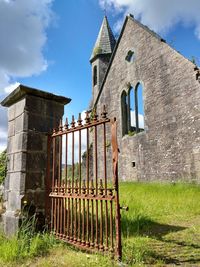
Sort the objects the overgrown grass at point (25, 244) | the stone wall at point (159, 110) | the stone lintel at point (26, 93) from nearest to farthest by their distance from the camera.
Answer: the overgrown grass at point (25, 244)
the stone lintel at point (26, 93)
the stone wall at point (159, 110)

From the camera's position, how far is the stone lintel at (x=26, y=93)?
443 cm

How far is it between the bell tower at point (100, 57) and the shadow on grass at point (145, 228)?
54.7 ft

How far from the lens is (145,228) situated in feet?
16.1

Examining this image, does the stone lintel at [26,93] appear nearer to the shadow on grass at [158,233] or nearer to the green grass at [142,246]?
the green grass at [142,246]

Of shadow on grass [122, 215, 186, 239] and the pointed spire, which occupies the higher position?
the pointed spire

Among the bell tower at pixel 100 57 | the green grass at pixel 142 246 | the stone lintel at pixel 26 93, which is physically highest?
the bell tower at pixel 100 57

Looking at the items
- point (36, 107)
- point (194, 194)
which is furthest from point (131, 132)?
point (36, 107)

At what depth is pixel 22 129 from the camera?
4332mm

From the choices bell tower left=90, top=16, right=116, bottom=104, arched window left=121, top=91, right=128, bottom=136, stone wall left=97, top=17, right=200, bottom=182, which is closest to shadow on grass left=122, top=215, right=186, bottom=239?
stone wall left=97, top=17, right=200, bottom=182

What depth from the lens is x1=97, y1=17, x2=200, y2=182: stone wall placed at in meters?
11.0

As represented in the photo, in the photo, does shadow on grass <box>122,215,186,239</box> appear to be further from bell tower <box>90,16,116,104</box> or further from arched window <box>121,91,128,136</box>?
bell tower <box>90,16,116,104</box>

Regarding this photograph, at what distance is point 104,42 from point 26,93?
1955cm

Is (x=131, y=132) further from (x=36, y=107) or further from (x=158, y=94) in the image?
(x=36, y=107)

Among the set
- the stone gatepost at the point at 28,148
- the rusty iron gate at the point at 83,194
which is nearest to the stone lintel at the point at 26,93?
the stone gatepost at the point at 28,148
